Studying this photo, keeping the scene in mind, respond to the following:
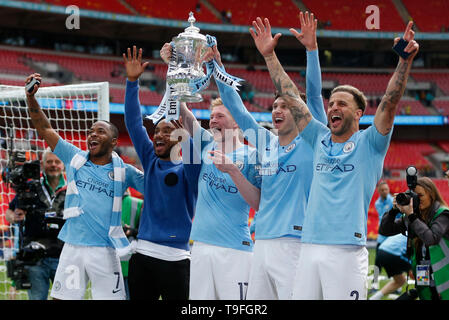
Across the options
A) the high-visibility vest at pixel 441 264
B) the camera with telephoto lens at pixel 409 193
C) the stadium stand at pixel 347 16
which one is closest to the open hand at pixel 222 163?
the camera with telephoto lens at pixel 409 193

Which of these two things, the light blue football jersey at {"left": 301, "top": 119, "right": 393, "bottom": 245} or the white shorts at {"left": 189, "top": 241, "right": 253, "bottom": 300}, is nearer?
the light blue football jersey at {"left": 301, "top": 119, "right": 393, "bottom": 245}

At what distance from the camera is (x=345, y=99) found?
10.9ft

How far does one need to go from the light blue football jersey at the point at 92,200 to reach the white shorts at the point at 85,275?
0.25ft

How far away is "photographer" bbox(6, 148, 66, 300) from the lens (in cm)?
491

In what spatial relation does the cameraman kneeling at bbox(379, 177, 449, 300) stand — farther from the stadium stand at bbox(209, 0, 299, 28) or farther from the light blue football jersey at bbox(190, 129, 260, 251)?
the stadium stand at bbox(209, 0, 299, 28)

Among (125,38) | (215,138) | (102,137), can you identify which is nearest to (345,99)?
(215,138)

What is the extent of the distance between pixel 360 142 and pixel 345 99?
289mm

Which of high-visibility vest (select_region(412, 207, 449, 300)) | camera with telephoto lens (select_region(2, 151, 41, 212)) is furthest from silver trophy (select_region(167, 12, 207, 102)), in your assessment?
high-visibility vest (select_region(412, 207, 449, 300))

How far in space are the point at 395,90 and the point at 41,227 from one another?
3.73 meters

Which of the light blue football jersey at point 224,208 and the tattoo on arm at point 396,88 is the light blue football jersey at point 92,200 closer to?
the light blue football jersey at point 224,208

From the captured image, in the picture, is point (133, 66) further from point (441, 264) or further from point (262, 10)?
point (262, 10)

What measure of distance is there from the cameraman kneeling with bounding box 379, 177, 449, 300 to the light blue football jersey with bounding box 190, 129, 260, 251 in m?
1.35

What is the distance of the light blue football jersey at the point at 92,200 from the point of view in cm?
431

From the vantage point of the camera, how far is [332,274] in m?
Answer: 3.05
